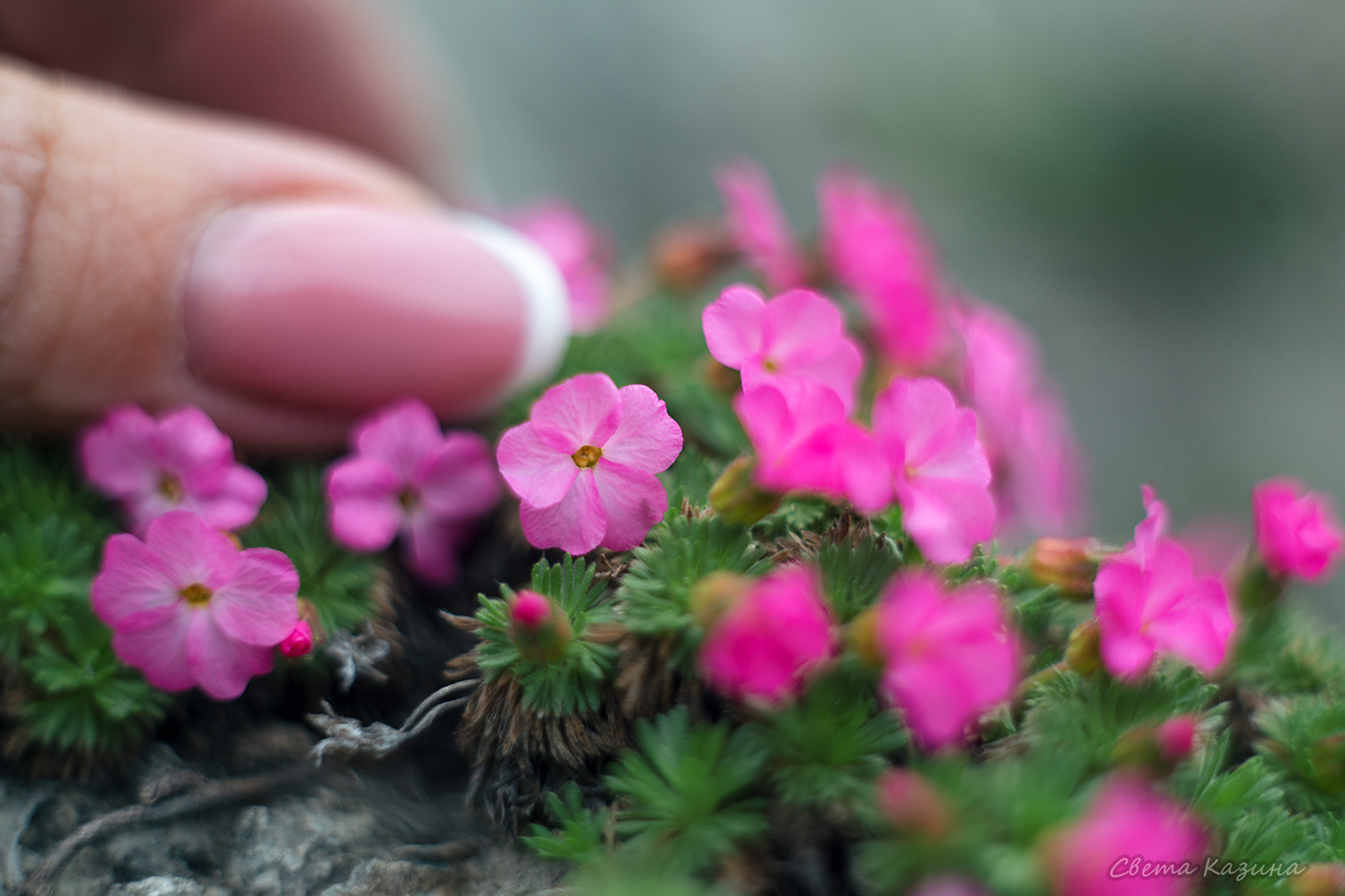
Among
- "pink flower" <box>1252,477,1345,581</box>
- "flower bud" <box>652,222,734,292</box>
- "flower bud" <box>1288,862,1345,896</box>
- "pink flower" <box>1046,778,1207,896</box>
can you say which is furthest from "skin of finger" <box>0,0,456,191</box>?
"flower bud" <box>1288,862,1345,896</box>

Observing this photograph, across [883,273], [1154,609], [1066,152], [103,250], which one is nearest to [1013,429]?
[883,273]

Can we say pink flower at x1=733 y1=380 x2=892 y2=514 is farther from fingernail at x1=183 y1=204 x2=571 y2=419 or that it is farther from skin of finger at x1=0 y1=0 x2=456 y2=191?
skin of finger at x1=0 y1=0 x2=456 y2=191

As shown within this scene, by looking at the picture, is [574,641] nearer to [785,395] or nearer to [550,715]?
[550,715]

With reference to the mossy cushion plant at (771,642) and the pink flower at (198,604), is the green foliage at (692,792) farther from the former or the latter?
the pink flower at (198,604)

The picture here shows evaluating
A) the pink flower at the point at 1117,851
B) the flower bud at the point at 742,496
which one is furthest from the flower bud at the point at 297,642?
the pink flower at the point at 1117,851

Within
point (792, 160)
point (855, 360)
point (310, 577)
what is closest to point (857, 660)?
point (855, 360)

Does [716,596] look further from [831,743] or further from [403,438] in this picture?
[403,438]
